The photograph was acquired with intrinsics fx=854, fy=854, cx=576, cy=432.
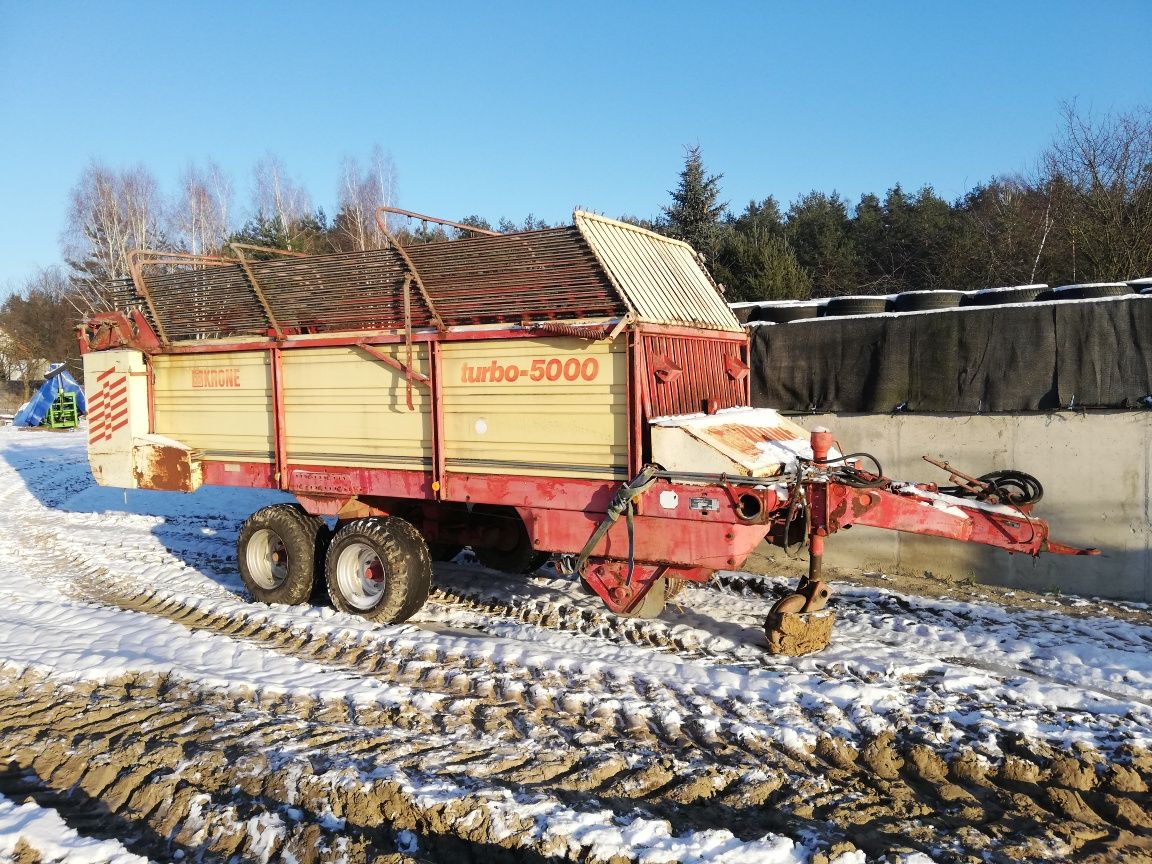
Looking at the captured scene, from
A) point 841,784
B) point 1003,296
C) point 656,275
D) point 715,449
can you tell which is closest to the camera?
point 841,784

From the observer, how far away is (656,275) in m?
6.34

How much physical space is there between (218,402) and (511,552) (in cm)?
299

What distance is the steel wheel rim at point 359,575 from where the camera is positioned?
22.7ft

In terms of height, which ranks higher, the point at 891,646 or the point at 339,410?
the point at 339,410

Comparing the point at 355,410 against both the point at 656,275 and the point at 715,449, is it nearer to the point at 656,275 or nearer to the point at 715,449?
the point at 656,275

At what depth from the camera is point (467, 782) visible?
3.82m

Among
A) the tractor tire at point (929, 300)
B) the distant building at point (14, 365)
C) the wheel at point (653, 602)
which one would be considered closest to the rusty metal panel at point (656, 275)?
the wheel at point (653, 602)

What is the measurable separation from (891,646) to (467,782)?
3.27m

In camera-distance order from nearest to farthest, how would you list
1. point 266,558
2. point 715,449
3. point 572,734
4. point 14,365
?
A: 1. point 572,734
2. point 715,449
3. point 266,558
4. point 14,365

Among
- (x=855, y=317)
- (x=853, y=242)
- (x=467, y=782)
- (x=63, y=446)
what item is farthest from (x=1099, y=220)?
(x=63, y=446)

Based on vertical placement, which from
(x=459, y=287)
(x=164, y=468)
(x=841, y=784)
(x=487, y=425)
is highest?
(x=459, y=287)

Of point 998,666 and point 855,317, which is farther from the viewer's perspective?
point 855,317

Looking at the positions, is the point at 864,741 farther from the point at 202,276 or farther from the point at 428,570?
the point at 202,276

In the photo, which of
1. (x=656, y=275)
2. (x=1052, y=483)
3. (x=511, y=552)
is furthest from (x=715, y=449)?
(x=1052, y=483)
